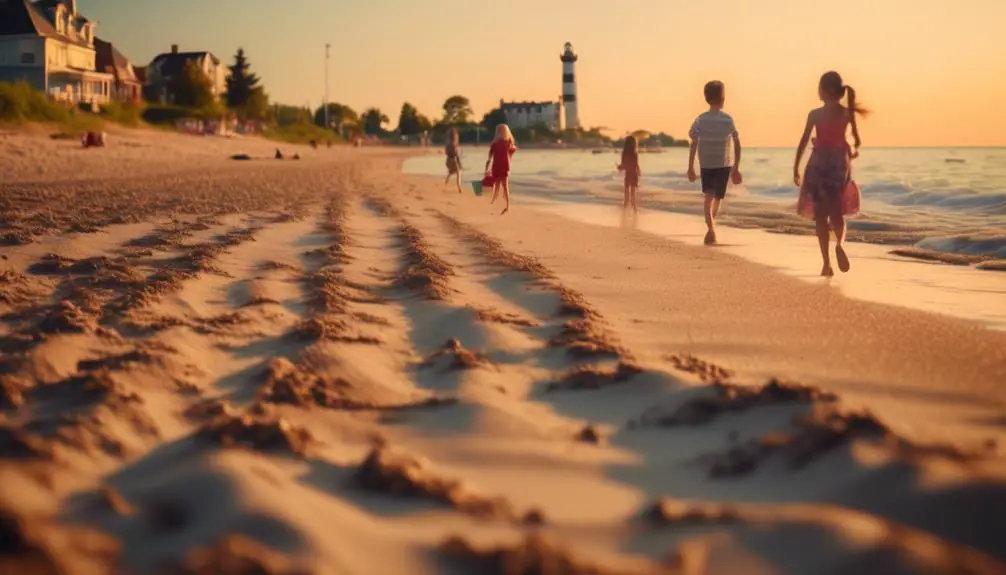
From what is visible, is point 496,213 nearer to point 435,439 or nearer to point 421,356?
point 421,356

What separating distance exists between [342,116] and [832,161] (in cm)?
11415

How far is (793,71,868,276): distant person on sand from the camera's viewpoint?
6.67 meters

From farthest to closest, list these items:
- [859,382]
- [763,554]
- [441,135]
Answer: [441,135] → [859,382] → [763,554]

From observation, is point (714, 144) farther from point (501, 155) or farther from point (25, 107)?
point (25, 107)

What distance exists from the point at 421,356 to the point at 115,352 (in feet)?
3.85

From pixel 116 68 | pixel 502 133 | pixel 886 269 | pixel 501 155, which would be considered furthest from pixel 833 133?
pixel 116 68

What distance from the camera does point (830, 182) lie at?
266 inches

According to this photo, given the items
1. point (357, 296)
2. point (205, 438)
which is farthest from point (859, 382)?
point (357, 296)

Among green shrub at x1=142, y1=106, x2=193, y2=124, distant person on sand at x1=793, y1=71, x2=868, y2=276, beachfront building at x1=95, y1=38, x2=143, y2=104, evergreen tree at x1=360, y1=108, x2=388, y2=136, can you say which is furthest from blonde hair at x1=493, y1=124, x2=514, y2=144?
evergreen tree at x1=360, y1=108, x2=388, y2=136

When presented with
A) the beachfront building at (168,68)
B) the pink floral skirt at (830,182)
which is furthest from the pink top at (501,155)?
the beachfront building at (168,68)

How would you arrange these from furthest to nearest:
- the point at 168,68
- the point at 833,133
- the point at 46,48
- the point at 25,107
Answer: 1. the point at 168,68
2. the point at 46,48
3. the point at 25,107
4. the point at 833,133

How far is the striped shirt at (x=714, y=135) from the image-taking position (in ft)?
29.7

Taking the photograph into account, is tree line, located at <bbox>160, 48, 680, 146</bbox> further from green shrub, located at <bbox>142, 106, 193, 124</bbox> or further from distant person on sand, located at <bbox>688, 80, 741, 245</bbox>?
distant person on sand, located at <bbox>688, 80, 741, 245</bbox>

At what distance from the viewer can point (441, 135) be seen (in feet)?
447
